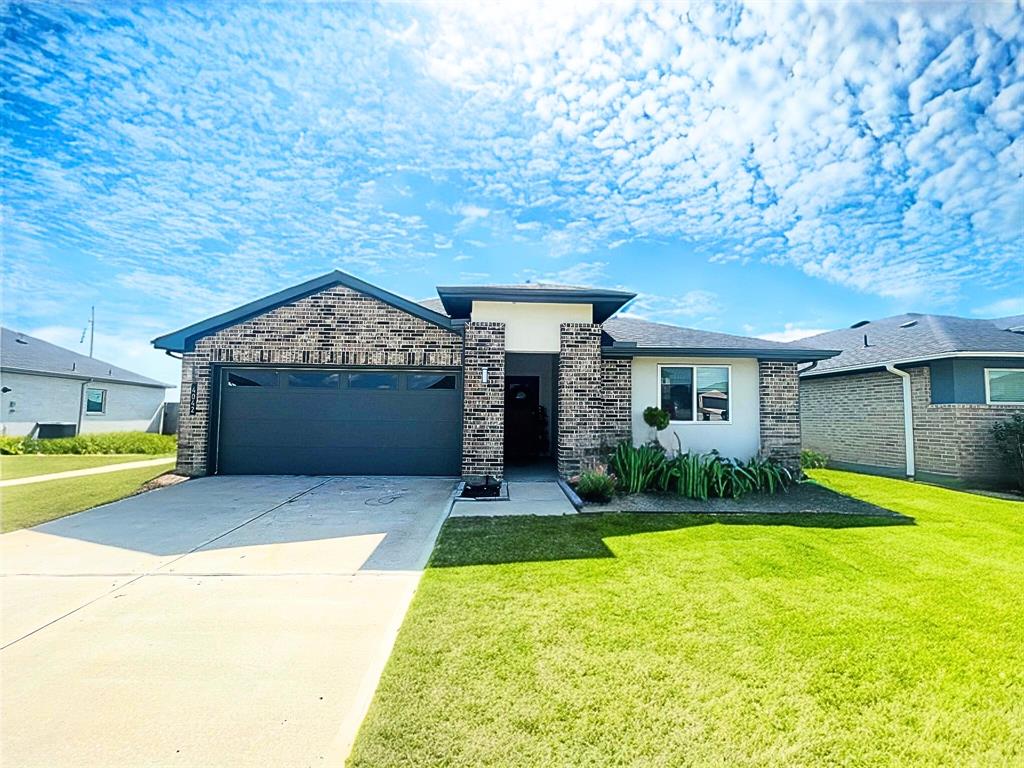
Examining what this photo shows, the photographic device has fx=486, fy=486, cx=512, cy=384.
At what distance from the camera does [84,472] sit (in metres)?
12.0

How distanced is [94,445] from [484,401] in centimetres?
1558

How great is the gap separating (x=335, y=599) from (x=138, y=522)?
4.42 m

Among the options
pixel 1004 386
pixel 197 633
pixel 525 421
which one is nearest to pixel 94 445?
pixel 525 421

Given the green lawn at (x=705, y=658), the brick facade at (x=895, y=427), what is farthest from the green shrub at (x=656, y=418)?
the brick facade at (x=895, y=427)

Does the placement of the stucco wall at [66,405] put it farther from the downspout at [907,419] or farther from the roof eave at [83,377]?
the downspout at [907,419]

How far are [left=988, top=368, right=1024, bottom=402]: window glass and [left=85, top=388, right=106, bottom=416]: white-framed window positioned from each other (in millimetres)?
30828

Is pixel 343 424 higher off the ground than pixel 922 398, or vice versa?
pixel 922 398

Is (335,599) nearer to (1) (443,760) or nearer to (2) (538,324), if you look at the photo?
(1) (443,760)

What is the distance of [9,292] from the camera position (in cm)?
1178

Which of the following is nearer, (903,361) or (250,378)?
(250,378)

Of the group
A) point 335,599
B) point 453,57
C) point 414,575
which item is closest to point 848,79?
point 453,57

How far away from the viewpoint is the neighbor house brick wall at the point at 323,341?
35.4 ft

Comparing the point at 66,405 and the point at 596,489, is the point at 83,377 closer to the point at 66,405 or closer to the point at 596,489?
the point at 66,405

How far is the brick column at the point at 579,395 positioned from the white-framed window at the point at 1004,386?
9016 mm
